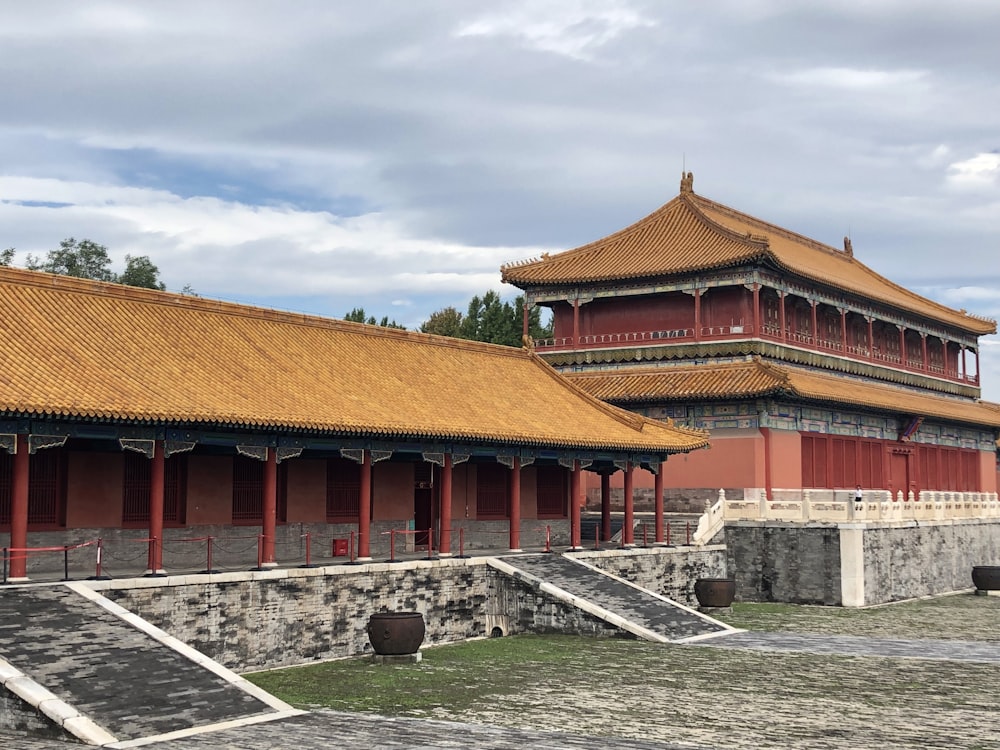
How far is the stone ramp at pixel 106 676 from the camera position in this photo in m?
16.6

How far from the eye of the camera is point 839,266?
5609 centimetres

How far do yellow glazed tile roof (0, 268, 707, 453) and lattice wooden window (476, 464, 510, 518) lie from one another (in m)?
2.28

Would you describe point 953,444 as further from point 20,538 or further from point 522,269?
point 20,538

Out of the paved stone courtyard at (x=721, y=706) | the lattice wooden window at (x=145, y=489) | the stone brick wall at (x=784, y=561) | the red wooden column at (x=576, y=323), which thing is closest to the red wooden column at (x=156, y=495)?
the lattice wooden window at (x=145, y=489)

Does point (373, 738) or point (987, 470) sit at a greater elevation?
point (987, 470)

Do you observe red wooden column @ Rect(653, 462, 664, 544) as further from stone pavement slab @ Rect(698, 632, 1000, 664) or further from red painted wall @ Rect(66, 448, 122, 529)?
red painted wall @ Rect(66, 448, 122, 529)

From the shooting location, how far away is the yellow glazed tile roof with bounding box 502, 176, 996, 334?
45.0 m

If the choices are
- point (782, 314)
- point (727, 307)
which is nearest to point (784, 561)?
point (782, 314)

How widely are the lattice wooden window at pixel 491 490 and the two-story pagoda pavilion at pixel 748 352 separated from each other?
905 centimetres

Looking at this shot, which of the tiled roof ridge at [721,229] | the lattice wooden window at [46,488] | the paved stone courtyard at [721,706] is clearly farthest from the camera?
the tiled roof ridge at [721,229]

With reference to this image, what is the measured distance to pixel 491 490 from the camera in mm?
35531

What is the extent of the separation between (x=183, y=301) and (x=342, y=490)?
20.2 feet

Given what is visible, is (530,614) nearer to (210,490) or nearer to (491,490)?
(491,490)

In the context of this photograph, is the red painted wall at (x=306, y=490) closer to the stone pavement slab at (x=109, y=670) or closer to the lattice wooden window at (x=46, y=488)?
the lattice wooden window at (x=46, y=488)
